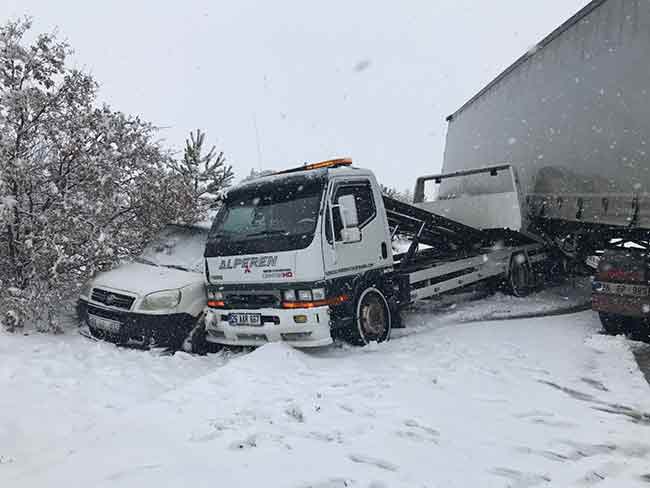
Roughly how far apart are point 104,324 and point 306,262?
112 inches

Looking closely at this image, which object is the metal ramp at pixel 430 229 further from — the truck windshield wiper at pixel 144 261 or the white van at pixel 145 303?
the truck windshield wiper at pixel 144 261

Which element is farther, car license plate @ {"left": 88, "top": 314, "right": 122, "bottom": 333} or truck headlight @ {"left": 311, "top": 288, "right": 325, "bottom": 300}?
car license plate @ {"left": 88, "top": 314, "right": 122, "bottom": 333}

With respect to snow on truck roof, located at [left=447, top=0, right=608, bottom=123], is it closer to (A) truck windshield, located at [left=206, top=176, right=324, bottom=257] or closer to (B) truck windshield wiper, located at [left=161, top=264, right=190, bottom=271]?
(A) truck windshield, located at [left=206, top=176, right=324, bottom=257]

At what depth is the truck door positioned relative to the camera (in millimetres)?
6250

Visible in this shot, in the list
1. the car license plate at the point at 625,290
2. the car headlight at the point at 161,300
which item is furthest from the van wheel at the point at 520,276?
the car headlight at the point at 161,300

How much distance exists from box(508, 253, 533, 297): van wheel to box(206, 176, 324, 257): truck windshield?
5514 millimetres

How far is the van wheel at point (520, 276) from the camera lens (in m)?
10.2

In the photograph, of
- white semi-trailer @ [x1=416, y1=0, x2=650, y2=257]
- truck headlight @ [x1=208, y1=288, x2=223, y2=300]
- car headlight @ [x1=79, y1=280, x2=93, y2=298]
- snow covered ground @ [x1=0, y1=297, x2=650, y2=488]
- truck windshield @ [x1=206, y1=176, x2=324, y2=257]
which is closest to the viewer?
snow covered ground @ [x1=0, y1=297, x2=650, y2=488]

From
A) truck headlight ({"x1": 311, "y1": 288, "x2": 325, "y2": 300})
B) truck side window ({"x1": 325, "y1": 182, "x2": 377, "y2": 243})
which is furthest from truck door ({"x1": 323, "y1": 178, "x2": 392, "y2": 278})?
truck headlight ({"x1": 311, "y1": 288, "x2": 325, "y2": 300})

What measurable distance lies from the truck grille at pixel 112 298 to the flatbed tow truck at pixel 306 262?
1.03 meters

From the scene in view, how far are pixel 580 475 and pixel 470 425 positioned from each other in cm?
94

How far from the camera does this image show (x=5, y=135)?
23.5 ft

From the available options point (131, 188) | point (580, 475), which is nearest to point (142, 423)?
point (580, 475)

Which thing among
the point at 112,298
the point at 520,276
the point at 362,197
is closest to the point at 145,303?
the point at 112,298
